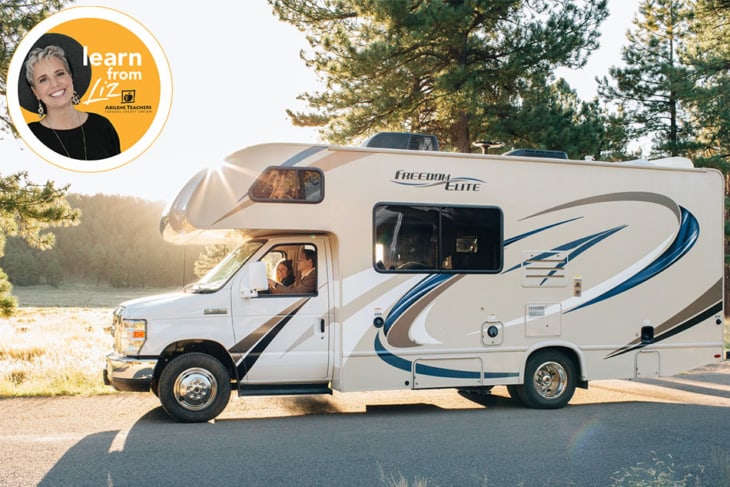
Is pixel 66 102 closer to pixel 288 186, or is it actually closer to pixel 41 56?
pixel 41 56

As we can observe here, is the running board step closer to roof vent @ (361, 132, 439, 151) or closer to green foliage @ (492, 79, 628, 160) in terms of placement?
roof vent @ (361, 132, 439, 151)

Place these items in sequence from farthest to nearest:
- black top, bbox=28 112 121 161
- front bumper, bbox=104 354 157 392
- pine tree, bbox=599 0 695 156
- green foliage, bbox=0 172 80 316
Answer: pine tree, bbox=599 0 695 156 → green foliage, bbox=0 172 80 316 → black top, bbox=28 112 121 161 → front bumper, bbox=104 354 157 392

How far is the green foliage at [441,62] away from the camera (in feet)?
63.6

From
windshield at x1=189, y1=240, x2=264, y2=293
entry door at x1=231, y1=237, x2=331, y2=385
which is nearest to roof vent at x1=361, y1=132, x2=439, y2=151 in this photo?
entry door at x1=231, y1=237, x2=331, y2=385

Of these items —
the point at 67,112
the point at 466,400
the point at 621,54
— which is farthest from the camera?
the point at 621,54

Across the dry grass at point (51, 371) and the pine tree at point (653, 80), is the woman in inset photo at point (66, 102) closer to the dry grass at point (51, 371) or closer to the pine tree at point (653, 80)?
the dry grass at point (51, 371)

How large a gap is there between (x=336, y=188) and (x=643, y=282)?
178 inches

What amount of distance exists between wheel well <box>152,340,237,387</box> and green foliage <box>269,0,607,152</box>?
39.8ft

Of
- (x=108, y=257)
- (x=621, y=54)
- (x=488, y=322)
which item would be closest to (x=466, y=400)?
(x=488, y=322)

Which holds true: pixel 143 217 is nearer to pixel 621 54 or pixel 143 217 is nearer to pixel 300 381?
pixel 621 54

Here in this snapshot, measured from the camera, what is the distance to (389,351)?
931 cm

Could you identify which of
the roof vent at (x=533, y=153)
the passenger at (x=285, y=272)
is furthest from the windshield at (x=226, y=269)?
the roof vent at (x=533, y=153)

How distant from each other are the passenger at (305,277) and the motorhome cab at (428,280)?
0.06ft

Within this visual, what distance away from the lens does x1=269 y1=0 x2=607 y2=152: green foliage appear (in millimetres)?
19391
